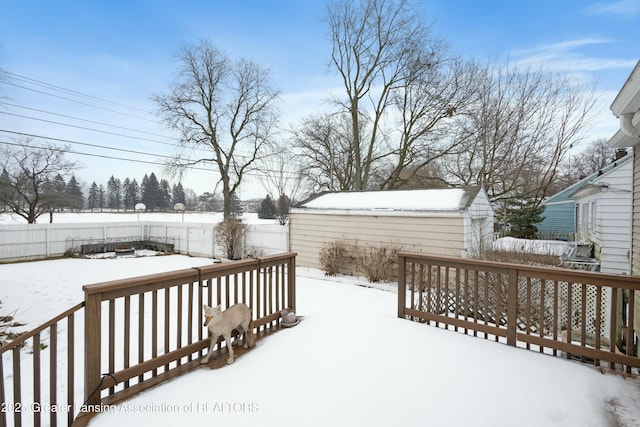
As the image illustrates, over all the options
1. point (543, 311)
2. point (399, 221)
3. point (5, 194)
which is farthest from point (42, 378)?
point (5, 194)

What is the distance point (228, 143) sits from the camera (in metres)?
16.2

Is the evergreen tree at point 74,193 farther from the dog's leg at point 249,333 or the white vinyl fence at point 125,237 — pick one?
the dog's leg at point 249,333

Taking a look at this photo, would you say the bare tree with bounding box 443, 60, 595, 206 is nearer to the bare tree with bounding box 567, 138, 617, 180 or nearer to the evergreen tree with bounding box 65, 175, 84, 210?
the bare tree with bounding box 567, 138, 617, 180

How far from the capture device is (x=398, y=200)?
847cm

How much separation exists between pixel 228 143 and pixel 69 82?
6.59m

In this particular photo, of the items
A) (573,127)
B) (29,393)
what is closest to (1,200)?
(29,393)

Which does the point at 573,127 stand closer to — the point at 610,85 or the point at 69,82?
the point at 610,85

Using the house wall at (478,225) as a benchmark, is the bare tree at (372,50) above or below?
above

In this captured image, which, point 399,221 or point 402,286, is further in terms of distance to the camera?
point 399,221

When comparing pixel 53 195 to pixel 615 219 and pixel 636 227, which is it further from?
pixel 615 219

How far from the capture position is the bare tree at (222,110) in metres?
15.2

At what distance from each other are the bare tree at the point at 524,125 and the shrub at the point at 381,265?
652cm

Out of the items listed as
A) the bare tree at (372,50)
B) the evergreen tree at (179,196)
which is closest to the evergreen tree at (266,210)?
the evergreen tree at (179,196)

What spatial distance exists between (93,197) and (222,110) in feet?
56.6
